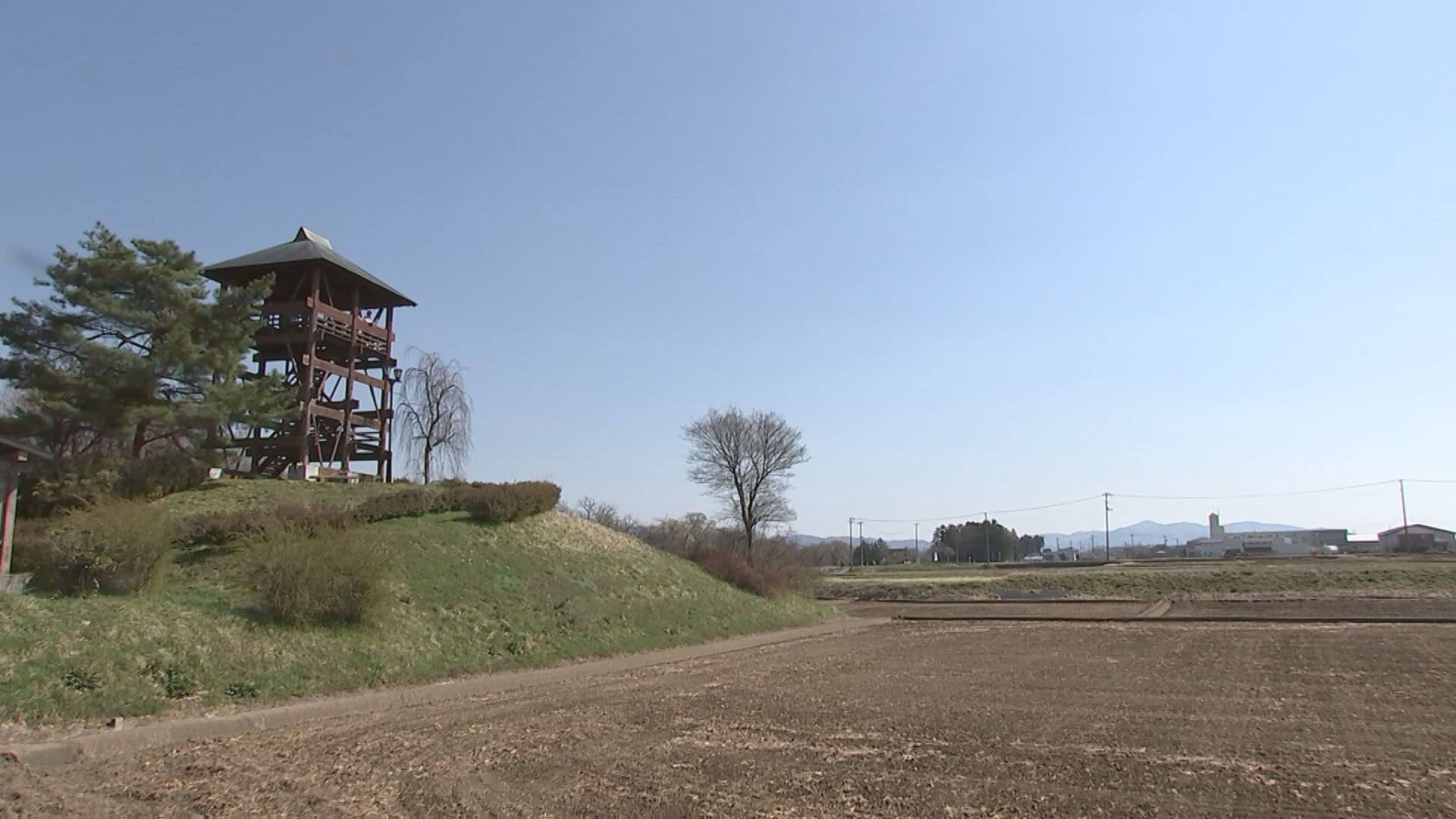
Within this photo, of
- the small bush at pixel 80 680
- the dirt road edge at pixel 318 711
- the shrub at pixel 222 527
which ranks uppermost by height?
the shrub at pixel 222 527

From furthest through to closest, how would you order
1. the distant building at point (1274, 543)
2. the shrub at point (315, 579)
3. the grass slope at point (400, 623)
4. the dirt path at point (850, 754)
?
1. the distant building at point (1274, 543)
2. the shrub at point (315, 579)
3. the grass slope at point (400, 623)
4. the dirt path at point (850, 754)

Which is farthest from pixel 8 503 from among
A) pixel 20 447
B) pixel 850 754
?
pixel 850 754

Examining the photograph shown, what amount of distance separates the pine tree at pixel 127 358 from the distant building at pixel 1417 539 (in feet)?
405

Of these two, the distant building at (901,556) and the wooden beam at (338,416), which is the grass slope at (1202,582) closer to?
the wooden beam at (338,416)

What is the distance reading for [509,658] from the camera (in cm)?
2053

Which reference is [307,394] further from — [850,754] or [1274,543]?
[1274,543]

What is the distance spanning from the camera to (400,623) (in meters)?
20.1

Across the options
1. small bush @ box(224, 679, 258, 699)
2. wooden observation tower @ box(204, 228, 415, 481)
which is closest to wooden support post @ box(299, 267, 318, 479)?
wooden observation tower @ box(204, 228, 415, 481)

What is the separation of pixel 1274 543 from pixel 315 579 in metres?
168

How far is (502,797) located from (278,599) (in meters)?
11.5

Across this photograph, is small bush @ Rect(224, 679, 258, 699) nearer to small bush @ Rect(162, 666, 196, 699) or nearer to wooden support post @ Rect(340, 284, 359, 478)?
small bush @ Rect(162, 666, 196, 699)

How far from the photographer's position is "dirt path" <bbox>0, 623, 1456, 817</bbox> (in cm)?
809

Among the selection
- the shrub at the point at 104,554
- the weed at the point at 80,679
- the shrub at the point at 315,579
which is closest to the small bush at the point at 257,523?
the shrub at the point at 315,579

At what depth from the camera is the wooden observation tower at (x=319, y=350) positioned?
120 feet
